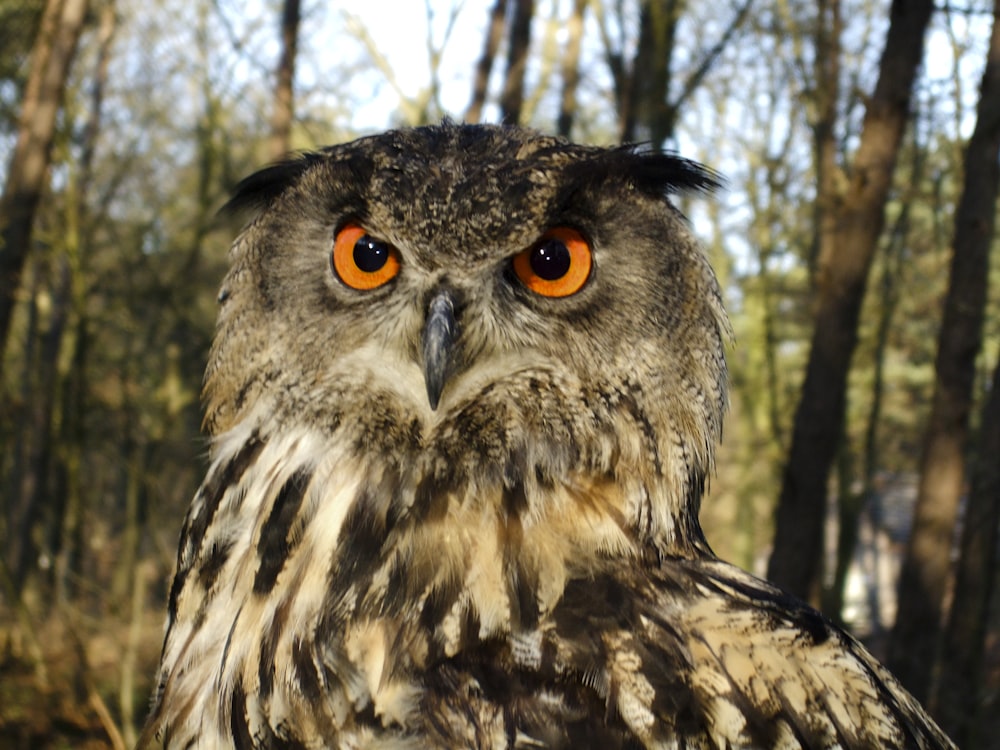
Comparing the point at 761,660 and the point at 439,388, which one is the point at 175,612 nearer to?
the point at 439,388

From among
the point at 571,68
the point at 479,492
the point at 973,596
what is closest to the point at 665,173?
the point at 479,492

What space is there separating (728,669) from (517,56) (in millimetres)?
5809

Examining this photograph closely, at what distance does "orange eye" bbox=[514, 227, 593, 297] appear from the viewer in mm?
1728

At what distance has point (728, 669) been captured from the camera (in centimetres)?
145

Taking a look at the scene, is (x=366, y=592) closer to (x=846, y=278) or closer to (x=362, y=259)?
(x=362, y=259)

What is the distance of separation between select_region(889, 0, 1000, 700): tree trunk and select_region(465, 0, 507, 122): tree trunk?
3.09 meters

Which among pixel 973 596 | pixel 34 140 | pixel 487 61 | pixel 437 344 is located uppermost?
pixel 487 61

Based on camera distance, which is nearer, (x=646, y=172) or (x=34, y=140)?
(x=646, y=172)

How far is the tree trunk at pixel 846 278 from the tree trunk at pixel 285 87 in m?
3.91

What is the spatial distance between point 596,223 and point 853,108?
845cm

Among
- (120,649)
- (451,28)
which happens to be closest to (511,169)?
(451,28)

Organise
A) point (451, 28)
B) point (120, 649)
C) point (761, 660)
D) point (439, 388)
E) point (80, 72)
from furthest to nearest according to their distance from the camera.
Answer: point (80, 72) → point (120, 649) → point (451, 28) → point (439, 388) → point (761, 660)

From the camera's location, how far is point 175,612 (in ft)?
6.01

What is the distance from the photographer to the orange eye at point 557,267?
1728mm
